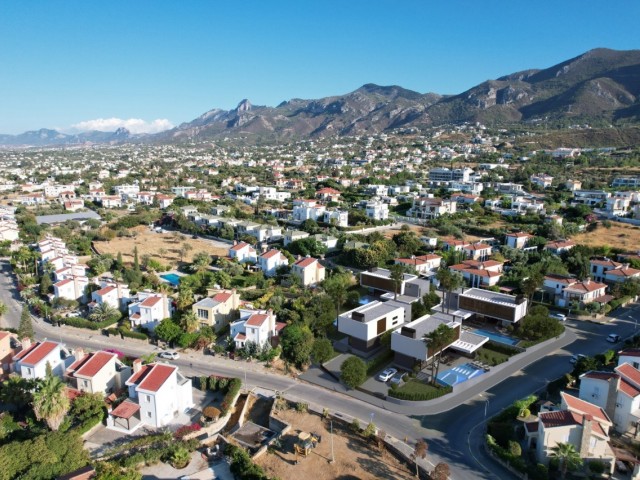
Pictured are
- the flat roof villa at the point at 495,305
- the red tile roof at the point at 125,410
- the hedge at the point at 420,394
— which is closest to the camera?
the red tile roof at the point at 125,410

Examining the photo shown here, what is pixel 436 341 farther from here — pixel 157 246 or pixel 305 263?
pixel 157 246

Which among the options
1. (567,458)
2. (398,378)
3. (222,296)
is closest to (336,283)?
(222,296)

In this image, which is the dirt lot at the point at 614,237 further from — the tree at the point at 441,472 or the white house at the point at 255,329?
the tree at the point at 441,472

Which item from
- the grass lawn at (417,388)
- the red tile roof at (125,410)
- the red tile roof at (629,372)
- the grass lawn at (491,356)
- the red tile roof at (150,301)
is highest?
the red tile roof at (150,301)

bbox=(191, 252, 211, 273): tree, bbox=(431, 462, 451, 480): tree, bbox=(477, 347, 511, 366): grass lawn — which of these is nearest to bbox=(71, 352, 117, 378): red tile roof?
bbox=(431, 462, 451, 480): tree

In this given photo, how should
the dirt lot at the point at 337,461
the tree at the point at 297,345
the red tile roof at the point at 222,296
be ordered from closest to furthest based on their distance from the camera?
the dirt lot at the point at 337,461, the tree at the point at 297,345, the red tile roof at the point at 222,296

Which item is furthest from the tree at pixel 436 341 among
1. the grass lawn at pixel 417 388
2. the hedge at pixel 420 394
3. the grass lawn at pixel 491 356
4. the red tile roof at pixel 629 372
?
the red tile roof at pixel 629 372
